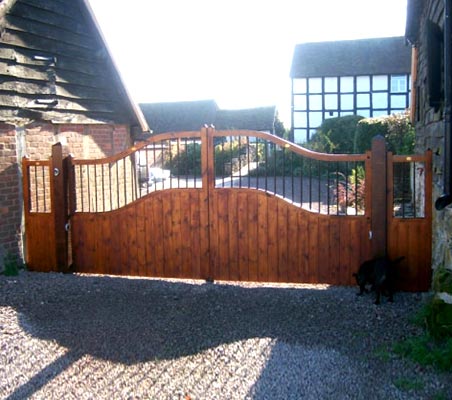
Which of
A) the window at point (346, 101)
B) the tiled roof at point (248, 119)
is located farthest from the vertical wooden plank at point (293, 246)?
the tiled roof at point (248, 119)

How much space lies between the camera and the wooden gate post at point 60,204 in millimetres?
7469

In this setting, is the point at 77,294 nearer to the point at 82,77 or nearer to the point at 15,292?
the point at 15,292

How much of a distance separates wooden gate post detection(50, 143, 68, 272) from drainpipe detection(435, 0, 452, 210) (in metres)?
4.73

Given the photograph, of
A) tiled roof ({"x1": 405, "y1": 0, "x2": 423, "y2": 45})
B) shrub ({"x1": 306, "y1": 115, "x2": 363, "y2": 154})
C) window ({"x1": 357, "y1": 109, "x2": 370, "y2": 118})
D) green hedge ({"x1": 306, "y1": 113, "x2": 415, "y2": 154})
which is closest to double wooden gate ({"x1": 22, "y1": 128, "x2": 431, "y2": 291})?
tiled roof ({"x1": 405, "y1": 0, "x2": 423, "y2": 45})

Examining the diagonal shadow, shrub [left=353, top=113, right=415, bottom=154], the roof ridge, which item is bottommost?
the diagonal shadow

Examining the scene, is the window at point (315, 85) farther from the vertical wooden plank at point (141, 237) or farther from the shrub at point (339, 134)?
the vertical wooden plank at point (141, 237)

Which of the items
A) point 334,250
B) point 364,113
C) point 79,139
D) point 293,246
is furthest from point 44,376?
point 364,113

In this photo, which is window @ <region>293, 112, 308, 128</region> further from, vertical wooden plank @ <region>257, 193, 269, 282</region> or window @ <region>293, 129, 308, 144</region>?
vertical wooden plank @ <region>257, 193, 269, 282</region>

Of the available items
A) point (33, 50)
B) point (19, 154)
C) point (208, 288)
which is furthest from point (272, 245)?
point (33, 50)

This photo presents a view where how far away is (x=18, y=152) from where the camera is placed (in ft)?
25.7

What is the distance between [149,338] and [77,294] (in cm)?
182

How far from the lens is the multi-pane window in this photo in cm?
3153

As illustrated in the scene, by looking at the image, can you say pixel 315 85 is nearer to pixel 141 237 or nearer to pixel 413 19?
pixel 413 19

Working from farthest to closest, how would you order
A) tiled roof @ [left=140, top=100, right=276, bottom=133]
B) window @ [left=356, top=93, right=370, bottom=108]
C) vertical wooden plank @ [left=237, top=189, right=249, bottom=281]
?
tiled roof @ [left=140, top=100, right=276, bottom=133] → window @ [left=356, top=93, right=370, bottom=108] → vertical wooden plank @ [left=237, top=189, right=249, bottom=281]
